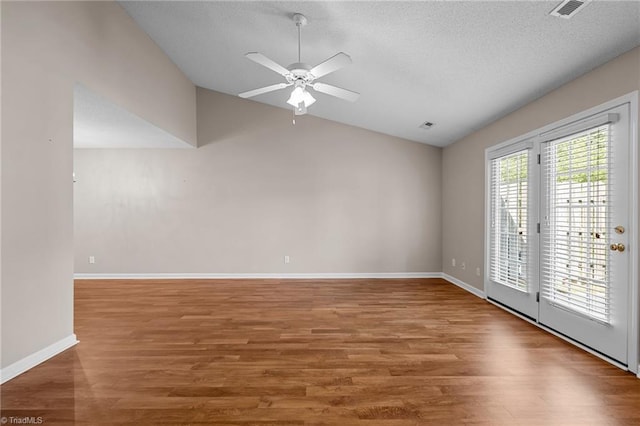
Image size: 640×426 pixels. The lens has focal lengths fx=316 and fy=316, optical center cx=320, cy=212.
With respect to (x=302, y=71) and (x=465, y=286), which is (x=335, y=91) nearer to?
(x=302, y=71)

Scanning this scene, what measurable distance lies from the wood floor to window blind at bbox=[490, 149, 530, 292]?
539 mm

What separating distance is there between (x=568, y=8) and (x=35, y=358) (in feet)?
15.6

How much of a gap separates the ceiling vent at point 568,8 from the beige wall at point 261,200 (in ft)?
12.8

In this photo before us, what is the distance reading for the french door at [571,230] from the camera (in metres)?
2.50

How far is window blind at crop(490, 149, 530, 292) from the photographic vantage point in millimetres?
3736

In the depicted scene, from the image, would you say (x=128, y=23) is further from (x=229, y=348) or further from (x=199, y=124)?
(x=229, y=348)

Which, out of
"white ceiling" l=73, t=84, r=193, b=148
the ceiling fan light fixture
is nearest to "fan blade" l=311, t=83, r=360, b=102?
the ceiling fan light fixture

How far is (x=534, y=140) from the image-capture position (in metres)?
3.55

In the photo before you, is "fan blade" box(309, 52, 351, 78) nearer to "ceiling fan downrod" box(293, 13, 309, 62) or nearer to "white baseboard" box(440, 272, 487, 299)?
"ceiling fan downrod" box(293, 13, 309, 62)

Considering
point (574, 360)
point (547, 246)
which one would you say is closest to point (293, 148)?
point (547, 246)

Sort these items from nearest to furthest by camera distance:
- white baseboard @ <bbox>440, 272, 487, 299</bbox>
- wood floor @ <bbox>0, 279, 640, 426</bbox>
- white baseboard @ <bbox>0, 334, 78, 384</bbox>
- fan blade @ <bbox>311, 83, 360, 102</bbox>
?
1. wood floor @ <bbox>0, 279, 640, 426</bbox>
2. white baseboard @ <bbox>0, 334, 78, 384</bbox>
3. fan blade @ <bbox>311, 83, 360, 102</bbox>
4. white baseboard @ <bbox>440, 272, 487, 299</bbox>

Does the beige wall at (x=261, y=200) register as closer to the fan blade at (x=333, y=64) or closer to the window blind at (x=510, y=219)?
the window blind at (x=510, y=219)

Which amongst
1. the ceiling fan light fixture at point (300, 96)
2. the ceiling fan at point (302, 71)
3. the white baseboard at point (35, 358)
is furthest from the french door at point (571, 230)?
the white baseboard at point (35, 358)

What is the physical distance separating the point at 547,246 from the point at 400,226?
116 inches
